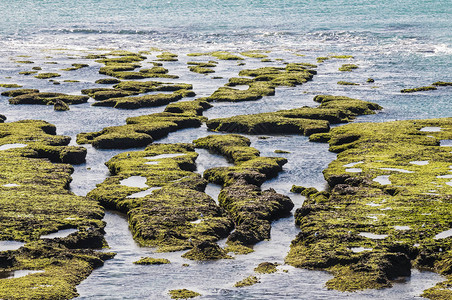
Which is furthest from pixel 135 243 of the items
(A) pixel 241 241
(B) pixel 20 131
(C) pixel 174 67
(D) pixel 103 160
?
(C) pixel 174 67

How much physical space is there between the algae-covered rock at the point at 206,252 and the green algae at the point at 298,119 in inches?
895

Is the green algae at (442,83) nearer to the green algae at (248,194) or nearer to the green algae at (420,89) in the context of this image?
the green algae at (420,89)

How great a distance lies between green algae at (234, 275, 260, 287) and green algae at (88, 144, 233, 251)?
9.31ft

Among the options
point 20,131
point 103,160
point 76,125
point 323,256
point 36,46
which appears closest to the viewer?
point 323,256

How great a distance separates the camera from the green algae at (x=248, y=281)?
2175cm

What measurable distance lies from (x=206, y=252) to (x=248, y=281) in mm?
2542

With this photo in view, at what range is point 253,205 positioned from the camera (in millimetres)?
28734

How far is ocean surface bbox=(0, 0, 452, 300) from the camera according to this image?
872 inches

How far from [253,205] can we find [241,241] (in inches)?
135

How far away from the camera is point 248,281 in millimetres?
21953

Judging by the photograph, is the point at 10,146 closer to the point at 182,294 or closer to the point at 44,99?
the point at 44,99

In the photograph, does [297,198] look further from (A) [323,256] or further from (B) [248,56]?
(B) [248,56]

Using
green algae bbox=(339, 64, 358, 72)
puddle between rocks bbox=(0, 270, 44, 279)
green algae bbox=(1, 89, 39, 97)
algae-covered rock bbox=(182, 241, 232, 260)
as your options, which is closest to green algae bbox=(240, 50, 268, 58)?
green algae bbox=(339, 64, 358, 72)

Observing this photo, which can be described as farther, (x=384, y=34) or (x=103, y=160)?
(x=384, y=34)
